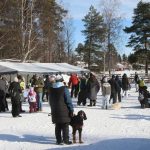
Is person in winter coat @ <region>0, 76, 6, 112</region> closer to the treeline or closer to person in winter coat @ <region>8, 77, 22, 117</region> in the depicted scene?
person in winter coat @ <region>8, 77, 22, 117</region>

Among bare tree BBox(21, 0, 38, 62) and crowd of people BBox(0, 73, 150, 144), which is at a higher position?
bare tree BBox(21, 0, 38, 62)

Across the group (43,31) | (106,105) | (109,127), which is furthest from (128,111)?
(43,31)

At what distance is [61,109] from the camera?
10148 millimetres

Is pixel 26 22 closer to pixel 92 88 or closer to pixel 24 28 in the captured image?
pixel 24 28

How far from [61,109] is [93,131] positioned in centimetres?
254

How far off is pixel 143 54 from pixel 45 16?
719 inches

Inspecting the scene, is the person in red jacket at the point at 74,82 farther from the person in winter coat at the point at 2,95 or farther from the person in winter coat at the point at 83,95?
the person in winter coat at the point at 2,95

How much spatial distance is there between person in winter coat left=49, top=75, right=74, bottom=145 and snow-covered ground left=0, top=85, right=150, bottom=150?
35cm

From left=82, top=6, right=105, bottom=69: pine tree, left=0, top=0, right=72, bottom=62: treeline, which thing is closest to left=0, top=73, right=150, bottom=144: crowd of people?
left=0, top=0, right=72, bottom=62: treeline

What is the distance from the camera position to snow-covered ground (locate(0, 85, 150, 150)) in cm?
1006

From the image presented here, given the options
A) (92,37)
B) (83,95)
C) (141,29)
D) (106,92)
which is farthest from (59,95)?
(92,37)

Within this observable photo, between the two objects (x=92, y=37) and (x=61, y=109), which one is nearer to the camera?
(x=61, y=109)

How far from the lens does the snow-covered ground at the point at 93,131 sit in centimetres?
1006

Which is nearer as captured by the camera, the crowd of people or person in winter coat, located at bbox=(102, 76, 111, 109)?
the crowd of people
